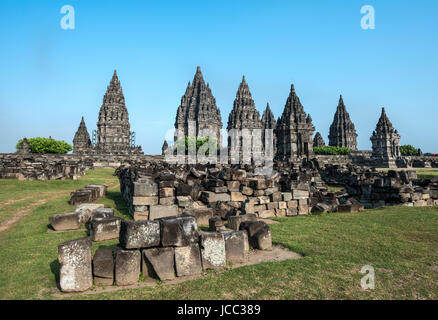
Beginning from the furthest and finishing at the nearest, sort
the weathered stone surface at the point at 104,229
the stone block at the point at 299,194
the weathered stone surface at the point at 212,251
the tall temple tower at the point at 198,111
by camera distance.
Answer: the tall temple tower at the point at 198,111, the stone block at the point at 299,194, the weathered stone surface at the point at 104,229, the weathered stone surface at the point at 212,251

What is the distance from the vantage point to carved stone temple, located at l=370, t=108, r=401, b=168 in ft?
114

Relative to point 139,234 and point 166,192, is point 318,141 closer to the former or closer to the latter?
point 166,192

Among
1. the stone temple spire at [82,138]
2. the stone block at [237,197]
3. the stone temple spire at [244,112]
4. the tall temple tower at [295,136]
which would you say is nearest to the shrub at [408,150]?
the stone temple spire at [244,112]

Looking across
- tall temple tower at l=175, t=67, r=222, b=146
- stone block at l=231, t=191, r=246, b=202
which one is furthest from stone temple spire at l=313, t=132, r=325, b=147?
stone block at l=231, t=191, r=246, b=202

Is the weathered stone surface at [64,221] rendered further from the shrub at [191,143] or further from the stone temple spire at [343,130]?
the stone temple spire at [343,130]

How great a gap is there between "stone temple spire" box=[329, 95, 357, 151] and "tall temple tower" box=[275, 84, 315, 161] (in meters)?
32.7

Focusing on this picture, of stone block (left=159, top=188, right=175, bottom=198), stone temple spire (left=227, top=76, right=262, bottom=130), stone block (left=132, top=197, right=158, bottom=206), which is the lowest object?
stone block (left=132, top=197, right=158, bottom=206)

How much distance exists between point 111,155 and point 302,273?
3910cm

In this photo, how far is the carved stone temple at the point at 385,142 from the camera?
3472 centimetres

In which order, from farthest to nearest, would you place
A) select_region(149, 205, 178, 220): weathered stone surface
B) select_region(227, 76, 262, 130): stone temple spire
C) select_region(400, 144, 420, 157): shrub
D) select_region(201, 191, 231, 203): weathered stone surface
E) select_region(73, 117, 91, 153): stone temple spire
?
select_region(73, 117, 91, 153): stone temple spire < select_region(227, 76, 262, 130): stone temple spire < select_region(400, 144, 420, 157): shrub < select_region(201, 191, 231, 203): weathered stone surface < select_region(149, 205, 178, 220): weathered stone surface

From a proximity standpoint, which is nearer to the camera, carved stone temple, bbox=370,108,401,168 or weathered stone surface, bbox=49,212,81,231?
weathered stone surface, bbox=49,212,81,231

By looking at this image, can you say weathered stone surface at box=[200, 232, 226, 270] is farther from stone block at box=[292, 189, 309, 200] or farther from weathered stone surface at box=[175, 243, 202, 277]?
stone block at box=[292, 189, 309, 200]

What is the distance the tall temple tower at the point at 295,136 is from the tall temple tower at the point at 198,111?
39.2 meters
